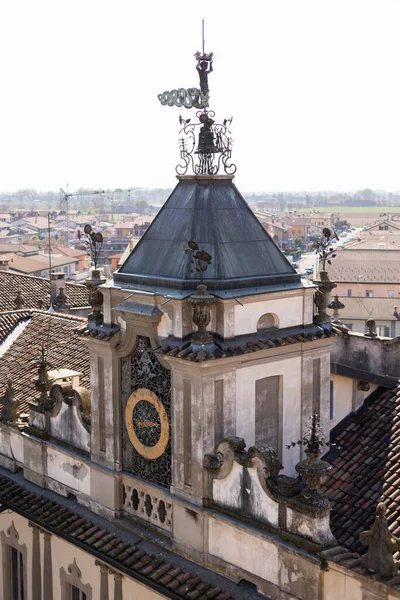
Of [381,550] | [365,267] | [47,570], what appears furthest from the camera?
[365,267]

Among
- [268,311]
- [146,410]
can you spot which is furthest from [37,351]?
[268,311]

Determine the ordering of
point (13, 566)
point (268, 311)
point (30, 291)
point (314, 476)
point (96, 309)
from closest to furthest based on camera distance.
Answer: point (314, 476), point (268, 311), point (96, 309), point (13, 566), point (30, 291)

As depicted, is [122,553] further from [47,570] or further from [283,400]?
[283,400]

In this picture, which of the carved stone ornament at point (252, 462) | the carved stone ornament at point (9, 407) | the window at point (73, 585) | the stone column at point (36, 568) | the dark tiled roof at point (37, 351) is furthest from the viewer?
the dark tiled roof at point (37, 351)

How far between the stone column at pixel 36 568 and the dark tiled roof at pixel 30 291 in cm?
1698

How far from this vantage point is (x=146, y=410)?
16.3m

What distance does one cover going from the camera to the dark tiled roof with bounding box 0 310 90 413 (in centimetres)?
2348

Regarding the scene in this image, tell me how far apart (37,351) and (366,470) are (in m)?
12.9

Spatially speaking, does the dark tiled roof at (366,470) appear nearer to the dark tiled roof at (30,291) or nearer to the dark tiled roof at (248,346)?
the dark tiled roof at (248,346)

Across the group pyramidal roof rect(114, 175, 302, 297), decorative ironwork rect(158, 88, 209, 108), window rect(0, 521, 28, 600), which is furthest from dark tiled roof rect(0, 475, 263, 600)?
decorative ironwork rect(158, 88, 209, 108)

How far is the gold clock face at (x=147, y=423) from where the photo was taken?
16016 mm

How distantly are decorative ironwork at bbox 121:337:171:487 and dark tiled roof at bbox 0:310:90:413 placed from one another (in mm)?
5381

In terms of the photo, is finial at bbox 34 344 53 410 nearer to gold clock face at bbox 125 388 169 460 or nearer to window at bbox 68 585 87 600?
gold clock face at bbox 125 388 169 460

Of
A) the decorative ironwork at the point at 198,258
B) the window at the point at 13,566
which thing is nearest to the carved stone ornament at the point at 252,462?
the decorative ironwork at the point at 198,258
